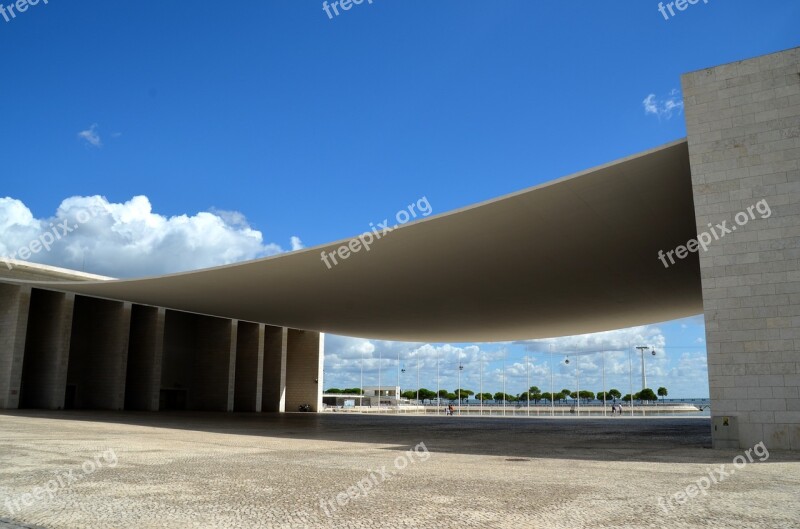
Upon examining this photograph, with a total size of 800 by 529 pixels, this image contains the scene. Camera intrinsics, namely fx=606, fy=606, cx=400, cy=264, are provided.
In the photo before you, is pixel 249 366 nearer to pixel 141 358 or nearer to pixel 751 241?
pixel 141 358

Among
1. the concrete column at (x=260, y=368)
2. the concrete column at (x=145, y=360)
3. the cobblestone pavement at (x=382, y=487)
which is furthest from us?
the concrete column at (x=260, y=368)

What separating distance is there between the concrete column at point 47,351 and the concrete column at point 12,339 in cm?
188

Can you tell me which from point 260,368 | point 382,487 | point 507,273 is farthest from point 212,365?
point 382,487

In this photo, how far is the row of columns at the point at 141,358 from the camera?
85.6 feet

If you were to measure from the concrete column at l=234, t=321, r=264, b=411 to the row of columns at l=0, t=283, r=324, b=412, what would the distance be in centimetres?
6

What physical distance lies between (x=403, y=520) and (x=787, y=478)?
200 inches

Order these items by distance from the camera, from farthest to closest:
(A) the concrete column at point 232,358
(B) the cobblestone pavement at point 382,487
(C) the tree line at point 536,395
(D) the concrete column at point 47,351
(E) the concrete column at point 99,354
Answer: (C) the tree line at point 536,395, (A) the concrete column at point 232,358, (E) the concrete column at point 99,354, (D) the concrete column at point 47,351, (B) the cobblestone pavement at point 382,487

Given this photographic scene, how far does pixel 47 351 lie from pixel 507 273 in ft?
68.4

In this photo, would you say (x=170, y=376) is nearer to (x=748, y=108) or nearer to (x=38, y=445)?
(x=38, y=445)

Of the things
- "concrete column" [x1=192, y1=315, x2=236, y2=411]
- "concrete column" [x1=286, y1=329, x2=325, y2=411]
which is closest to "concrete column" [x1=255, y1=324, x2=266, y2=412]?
"concrete column" [x1=192, y1=315, x2=236, y2=411]

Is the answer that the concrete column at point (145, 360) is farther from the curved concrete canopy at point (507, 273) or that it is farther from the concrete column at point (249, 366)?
the concrete column at point (249, 366)

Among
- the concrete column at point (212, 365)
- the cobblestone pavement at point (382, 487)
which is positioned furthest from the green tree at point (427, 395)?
the cobblestone pavement at point (382, 487)

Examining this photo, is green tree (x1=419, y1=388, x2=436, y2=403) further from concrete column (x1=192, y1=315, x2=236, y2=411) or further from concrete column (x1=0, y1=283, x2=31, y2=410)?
concrete column (x1=0, y1=283, x2=31, y2=410)

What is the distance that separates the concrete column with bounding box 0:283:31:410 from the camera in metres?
23.9
